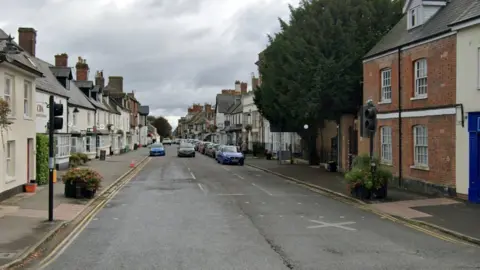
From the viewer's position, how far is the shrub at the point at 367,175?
18.7m

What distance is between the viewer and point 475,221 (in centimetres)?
1373

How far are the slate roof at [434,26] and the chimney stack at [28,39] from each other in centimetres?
2567

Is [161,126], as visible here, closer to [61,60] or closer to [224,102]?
[224,102]

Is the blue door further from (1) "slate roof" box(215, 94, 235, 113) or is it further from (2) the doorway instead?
(1) "slate roof" box(215, 94, 235, 113)

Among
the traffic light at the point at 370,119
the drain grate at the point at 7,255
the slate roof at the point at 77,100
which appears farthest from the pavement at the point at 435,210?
the slate roof at the point at 77,100

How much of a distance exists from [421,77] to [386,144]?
4.43 meters

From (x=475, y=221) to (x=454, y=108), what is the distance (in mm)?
6052

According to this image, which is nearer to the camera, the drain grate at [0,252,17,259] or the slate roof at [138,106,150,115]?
the drain grate at [0,252,17,259]

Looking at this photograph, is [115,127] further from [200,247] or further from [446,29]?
[200,247]

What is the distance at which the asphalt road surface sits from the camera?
9.15 metres

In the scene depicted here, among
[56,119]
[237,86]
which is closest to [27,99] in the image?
[56,119]

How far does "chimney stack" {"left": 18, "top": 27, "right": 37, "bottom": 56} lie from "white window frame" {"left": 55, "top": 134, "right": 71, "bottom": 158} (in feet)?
24.6

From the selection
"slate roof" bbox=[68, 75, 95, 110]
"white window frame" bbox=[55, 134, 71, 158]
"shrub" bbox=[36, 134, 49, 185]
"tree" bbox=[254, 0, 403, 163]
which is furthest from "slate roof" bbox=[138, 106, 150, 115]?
"shrub" bbox=[36, 134, 49, 185]

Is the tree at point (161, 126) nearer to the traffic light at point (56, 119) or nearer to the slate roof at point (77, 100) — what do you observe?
the slate roof at point (77, 100)
